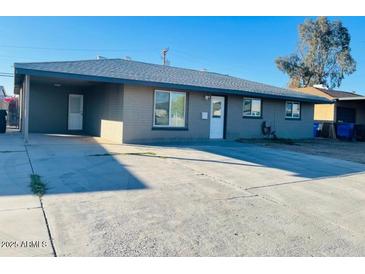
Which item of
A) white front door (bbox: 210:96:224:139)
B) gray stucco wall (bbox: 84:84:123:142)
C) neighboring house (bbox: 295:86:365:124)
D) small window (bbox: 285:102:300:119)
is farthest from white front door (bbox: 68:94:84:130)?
neighboring house (bbox: 295:86:365:124)

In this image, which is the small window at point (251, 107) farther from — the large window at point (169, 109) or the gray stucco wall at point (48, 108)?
the gray stucco wall at point (48, 108)

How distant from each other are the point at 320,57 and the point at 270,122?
26.3m

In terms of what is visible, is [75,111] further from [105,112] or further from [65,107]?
[105,112]

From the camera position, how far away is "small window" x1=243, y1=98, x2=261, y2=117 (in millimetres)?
15703

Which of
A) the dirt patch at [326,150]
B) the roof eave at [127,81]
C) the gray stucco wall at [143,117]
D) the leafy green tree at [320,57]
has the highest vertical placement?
the leafy green tree at [320,57]

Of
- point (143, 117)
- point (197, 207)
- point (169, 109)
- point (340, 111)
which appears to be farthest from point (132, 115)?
point (340, 111)

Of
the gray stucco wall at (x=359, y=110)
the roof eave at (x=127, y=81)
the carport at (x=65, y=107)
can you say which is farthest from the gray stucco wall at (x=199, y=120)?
the gray stucco wall at (x=359, y=110)

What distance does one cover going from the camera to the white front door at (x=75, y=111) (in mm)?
17297

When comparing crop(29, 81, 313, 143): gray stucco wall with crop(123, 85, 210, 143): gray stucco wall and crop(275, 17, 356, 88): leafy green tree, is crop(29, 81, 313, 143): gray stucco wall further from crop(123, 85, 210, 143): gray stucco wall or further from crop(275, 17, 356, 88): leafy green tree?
crop(275, 17, 356, 88): leafy green tree

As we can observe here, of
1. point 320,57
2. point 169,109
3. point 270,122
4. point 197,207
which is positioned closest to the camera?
point 197,207

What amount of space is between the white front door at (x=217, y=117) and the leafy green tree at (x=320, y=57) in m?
27.3

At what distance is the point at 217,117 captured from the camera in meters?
14.7

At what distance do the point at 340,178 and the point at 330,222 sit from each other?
3.47m
